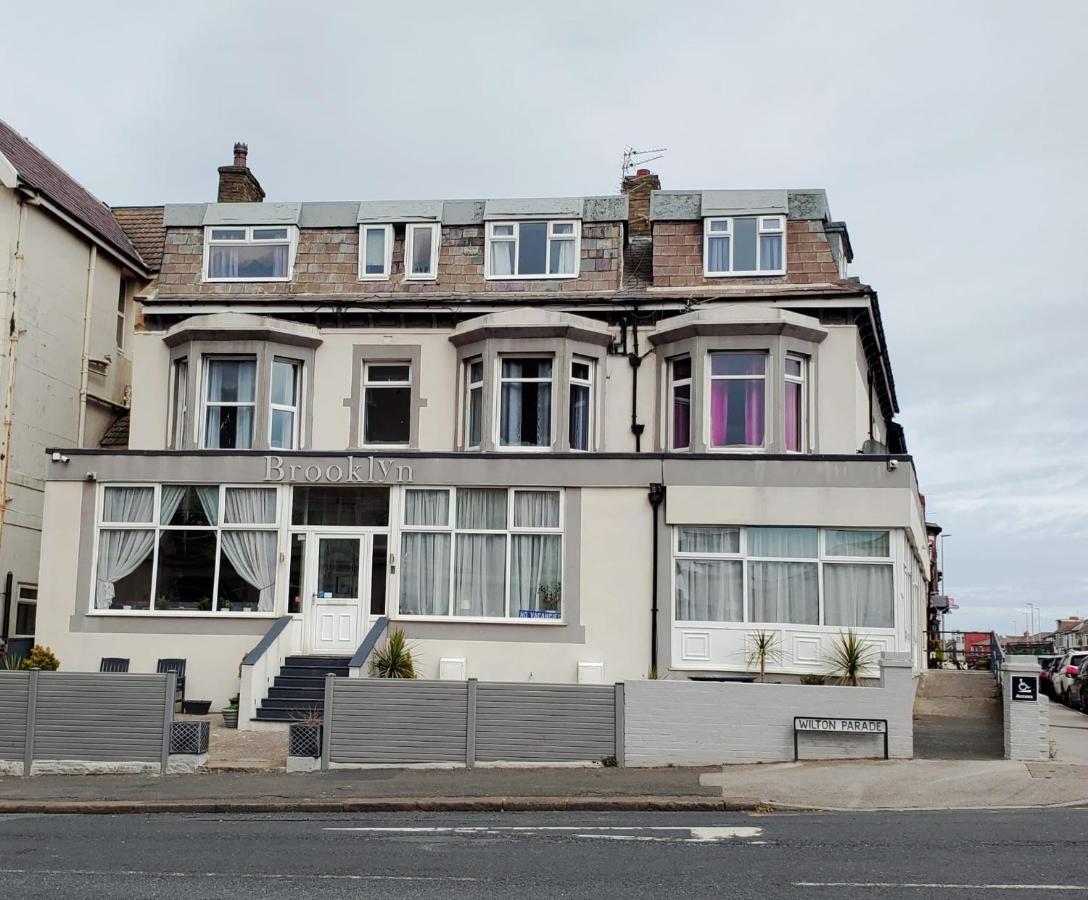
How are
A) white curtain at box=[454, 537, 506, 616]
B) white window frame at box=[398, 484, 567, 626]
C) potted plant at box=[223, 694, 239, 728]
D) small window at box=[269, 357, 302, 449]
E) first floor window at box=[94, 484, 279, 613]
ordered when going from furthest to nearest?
1. small window at box=[269, 357, 302, 449]
2. first floor window at box=[94, 484, 279, 613]
3. white curtain at box=[454, 537, 506, 616]
4. white window frame at box=[398, 484, 567, 626]
5. potted plant at box=[223, 694, 239, 728]

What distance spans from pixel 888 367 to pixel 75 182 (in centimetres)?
1930

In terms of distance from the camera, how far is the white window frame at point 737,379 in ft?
74.7

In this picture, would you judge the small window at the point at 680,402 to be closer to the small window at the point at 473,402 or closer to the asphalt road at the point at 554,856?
the small window at the point at 473,402

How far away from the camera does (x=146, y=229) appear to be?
31281 mm

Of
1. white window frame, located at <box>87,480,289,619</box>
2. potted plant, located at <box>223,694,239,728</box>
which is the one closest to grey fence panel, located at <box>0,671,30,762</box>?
potted plant, located at <box>223,694,239,728</box>

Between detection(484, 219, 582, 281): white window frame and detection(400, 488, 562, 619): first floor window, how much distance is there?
14.9ft

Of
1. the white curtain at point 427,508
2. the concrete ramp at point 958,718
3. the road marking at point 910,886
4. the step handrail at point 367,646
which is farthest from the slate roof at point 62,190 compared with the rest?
the road marking at point 910,886

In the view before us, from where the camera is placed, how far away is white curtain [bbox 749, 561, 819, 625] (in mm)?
21672

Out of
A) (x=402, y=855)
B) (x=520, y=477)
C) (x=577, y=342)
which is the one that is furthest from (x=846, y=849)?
(x=577, y=342)

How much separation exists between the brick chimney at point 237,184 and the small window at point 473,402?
8.26 meters

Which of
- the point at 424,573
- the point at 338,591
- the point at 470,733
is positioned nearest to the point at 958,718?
the point at 424,573

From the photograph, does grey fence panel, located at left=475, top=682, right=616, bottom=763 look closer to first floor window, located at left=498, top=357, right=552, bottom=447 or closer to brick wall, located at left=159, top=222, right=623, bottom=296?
first floor window, located at left=498, top=357, right=552, bottom=447

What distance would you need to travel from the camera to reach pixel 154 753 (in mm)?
17547

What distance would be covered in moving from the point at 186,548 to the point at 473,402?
5.77m
